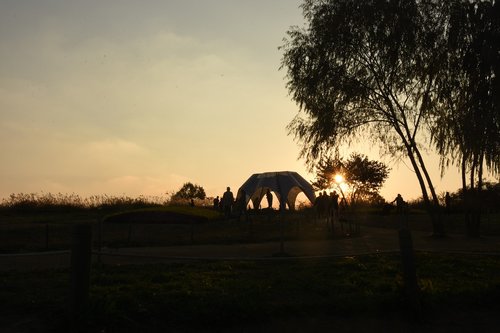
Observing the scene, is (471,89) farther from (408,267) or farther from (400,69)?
(408,267)

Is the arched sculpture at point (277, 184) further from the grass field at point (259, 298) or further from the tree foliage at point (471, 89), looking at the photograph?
the grass field at point (259, 298)

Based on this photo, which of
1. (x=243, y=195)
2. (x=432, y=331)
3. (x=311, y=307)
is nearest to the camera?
(x=432, y=331)

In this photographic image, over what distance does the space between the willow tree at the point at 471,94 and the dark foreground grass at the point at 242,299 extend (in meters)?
10.1

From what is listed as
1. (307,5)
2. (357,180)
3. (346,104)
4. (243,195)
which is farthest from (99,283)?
(357,180)

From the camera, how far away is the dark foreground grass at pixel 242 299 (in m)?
7.05

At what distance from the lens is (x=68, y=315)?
6586 millimetres

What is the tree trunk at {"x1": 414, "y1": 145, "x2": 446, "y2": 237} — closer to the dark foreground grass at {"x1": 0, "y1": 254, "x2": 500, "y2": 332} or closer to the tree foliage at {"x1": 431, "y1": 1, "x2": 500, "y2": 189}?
the tree foliage at {"x1": 431, "y1": 1, "x2": 500, "y2": 189}

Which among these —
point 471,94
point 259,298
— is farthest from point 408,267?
point 471,94

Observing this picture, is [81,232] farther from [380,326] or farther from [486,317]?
[486,317]

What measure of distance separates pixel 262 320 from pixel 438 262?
668 cm

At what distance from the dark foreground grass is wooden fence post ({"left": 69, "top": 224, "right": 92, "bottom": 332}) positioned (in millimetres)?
137

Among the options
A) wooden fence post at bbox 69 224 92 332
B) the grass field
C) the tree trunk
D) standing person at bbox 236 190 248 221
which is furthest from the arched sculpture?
wooden fence post at bbox 69 224 92 332

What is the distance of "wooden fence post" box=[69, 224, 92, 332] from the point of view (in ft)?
21.6

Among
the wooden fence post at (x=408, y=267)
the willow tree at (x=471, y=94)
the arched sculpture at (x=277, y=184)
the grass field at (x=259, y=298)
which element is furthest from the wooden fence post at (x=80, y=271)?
the arched sculpture at (x=277, y=184)
